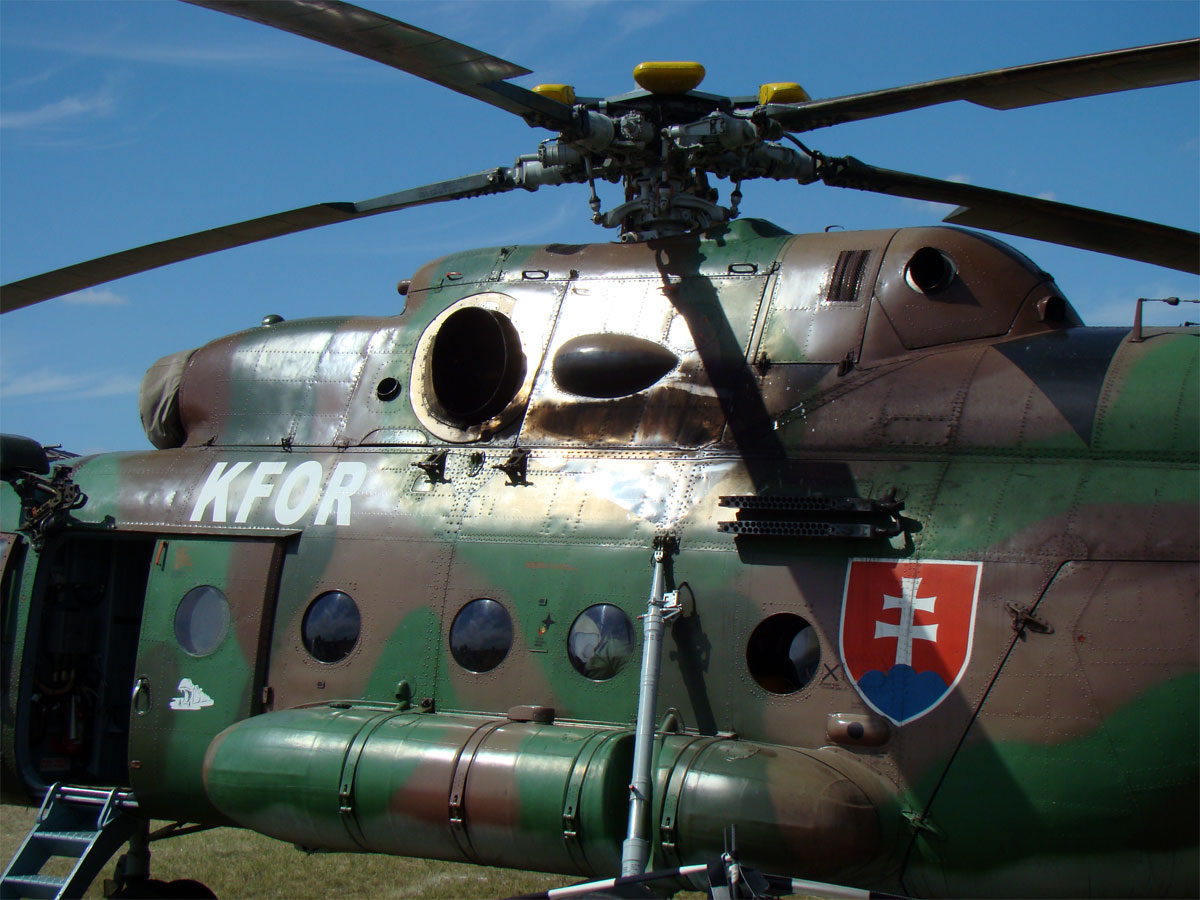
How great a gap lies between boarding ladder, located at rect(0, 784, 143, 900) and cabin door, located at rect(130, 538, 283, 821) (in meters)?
0.31

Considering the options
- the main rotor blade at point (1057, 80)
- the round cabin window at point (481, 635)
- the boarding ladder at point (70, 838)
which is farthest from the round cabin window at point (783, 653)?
the boarding ladder at point (70, 838)

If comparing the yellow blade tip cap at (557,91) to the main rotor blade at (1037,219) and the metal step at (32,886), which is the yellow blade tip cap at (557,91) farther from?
the metal step at (32,886)

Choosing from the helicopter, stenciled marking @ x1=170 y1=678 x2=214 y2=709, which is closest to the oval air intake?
the helicopter

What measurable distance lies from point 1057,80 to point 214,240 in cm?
584

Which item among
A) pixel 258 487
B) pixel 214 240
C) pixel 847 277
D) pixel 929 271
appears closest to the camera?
pixel 929 271

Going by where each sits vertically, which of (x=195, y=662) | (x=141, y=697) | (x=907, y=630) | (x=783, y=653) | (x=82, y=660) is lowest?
(x=141, y=697)

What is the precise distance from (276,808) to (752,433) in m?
3.40

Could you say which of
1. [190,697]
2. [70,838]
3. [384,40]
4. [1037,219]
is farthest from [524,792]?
[1037,219]

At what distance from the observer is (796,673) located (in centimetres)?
637

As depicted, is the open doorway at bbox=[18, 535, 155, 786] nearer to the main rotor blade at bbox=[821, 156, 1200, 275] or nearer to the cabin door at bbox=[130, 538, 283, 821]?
the cabin door at bbox=[130, 538, 283, 821]

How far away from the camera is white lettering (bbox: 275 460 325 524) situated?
26.5 feet

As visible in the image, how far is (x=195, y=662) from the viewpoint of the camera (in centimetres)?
798

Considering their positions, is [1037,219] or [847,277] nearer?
[847,277]

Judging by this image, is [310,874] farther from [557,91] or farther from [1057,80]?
[1057,80]
